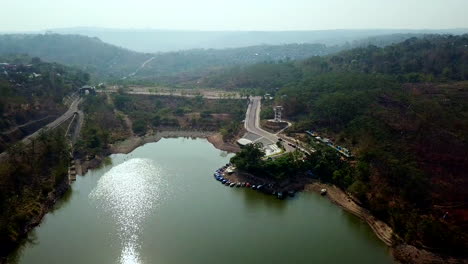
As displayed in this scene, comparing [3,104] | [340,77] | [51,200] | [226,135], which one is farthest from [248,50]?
[51,200]

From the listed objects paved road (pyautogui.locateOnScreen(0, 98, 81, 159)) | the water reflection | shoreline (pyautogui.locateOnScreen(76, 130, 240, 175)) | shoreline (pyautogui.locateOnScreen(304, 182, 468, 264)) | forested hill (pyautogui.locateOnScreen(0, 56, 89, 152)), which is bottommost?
shoreline (pyautogui.locateOnScreen(304, 182, 468, 264))

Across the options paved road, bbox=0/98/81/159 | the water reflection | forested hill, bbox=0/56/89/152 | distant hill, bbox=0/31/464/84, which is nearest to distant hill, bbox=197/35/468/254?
the water reflection

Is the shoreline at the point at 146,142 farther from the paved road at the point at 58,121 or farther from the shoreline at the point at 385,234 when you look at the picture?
the shoreline at the point at 385,234

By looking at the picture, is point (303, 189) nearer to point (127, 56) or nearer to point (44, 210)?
point (44, 210)

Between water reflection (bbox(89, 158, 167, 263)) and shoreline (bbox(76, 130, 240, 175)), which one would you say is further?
shoreline (bbox(76, 130, 240, 175))

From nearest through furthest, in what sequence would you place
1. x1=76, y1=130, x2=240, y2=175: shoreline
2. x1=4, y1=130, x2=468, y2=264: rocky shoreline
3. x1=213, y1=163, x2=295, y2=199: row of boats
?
x1=4, y1=130, x2=468, y2=264: rocky shoreline, x1=213, y1=163, x2=295, y2=199: row of boats, x1=76, y1=130, x2=240, y2=175: shoreline

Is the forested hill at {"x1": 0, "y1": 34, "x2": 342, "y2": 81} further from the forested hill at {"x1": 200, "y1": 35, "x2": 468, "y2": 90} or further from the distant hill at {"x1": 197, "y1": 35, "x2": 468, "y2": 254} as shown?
the distant hill at {"x1": 197, "y1": 35, "x2": 468, "y2": 254}
